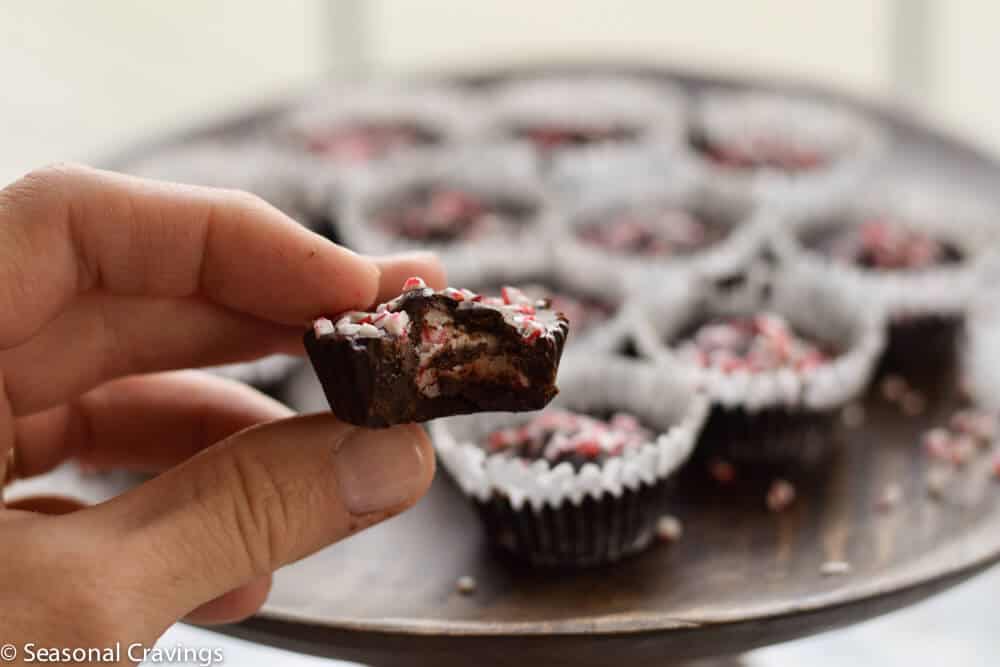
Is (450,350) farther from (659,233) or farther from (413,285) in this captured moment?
(659,233)

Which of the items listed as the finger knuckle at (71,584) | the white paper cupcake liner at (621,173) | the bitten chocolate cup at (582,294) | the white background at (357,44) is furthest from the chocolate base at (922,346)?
the white background at (357,44)

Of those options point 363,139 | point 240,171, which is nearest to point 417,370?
point 240,171

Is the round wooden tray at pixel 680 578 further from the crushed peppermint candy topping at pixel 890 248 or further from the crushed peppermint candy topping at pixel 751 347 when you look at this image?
the crushed peppermint candy topping at pixel 890 248

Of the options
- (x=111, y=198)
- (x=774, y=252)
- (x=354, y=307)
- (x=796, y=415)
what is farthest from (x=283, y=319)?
(x=774, y=252)

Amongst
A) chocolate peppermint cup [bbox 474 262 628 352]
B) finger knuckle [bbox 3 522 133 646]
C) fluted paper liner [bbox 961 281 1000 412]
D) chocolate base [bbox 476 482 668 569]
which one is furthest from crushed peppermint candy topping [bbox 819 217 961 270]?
finger knuckle [bbox 3 522 133 646]

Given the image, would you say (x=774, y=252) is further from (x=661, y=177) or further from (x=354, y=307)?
(x=354, y=307)

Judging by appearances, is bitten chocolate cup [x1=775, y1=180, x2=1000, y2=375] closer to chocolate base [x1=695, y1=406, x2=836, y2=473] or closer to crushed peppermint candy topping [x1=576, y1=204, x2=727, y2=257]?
crushed peppermint candy topping [x1=576, y1=204, x2=727, y2=257]
